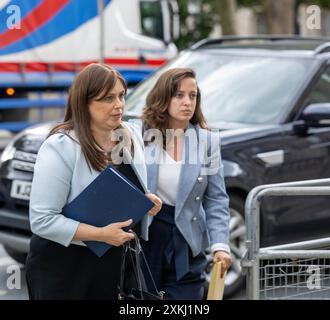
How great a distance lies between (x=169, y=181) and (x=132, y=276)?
2.35ft

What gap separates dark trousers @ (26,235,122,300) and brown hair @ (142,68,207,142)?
3.09ft

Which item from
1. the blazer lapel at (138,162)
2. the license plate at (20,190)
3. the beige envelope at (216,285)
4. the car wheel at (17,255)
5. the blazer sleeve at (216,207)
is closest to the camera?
the blazer lapel at (138,162)

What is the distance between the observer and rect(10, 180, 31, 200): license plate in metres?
7.39

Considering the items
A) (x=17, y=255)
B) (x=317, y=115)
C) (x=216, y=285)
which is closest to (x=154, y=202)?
(x=216, y=285)

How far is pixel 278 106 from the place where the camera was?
764cm

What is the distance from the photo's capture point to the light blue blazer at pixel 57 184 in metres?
3.89

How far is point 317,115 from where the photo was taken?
24.0 feet

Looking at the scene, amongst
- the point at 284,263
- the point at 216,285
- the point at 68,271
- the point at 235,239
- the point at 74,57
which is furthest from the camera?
the point at 74,57

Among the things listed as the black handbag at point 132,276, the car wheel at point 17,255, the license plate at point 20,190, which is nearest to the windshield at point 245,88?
the license plate at point 20,190

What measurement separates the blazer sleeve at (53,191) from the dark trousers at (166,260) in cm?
90

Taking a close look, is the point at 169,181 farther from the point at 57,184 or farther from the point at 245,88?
the point at 245,88

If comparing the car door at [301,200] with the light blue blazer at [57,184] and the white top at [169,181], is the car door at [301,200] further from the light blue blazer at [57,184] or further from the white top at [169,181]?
the light blue blazer at [57,184]
